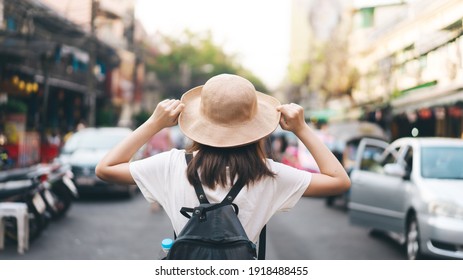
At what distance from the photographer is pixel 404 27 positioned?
71.7 ft

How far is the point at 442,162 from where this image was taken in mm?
7117

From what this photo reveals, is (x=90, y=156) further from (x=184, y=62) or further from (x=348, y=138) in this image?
(x=184, y=62)

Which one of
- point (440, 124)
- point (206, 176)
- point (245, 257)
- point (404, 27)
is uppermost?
point (404, 27)

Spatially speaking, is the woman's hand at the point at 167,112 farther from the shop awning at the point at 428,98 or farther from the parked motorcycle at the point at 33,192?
the shop awning at the point at 428,98

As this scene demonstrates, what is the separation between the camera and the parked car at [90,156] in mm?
12211

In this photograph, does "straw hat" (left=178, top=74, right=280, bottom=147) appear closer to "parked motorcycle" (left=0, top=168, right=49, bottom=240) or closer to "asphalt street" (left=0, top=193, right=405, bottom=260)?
"asphalt street" (left=0, top=193, right=405, bottom=260)

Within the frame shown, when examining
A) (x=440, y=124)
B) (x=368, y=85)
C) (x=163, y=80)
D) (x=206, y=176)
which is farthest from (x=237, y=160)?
(x=163, y=80)

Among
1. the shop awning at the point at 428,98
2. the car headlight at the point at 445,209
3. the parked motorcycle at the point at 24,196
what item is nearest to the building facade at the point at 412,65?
the shop awning at the point at 428,98

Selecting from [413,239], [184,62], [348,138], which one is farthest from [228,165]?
[184,62]

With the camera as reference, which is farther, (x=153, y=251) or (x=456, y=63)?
(x=456, y=63)

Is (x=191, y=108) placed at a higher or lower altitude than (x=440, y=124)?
lower

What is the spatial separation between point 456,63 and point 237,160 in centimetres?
1244

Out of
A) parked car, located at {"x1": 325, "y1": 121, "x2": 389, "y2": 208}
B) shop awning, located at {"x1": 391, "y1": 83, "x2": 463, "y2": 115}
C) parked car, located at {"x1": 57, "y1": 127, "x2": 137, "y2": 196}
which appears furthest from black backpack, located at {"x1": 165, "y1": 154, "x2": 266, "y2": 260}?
shop awning, located at {"x1": 391, "y1": 83, "x2": 463, "y2": 115}

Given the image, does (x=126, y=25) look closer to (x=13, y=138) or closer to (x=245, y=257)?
(x=13, y=138)
